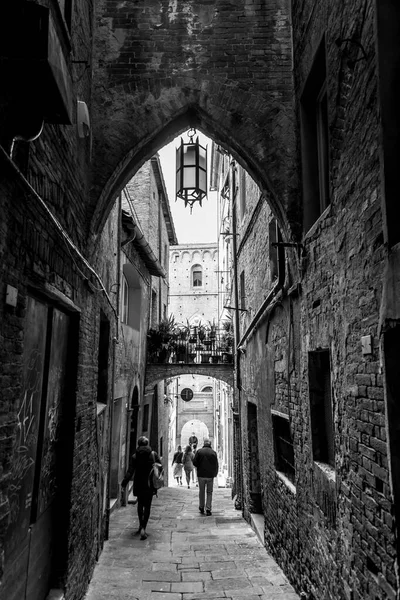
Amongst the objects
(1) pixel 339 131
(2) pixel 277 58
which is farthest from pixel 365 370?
(2) pixel 277 58

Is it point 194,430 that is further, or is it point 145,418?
point 194,430

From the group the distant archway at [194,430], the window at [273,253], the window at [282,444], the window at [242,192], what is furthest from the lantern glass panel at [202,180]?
the distant archway at [194,430]

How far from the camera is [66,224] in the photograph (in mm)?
4586

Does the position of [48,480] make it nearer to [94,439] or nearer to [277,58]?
[94,439]

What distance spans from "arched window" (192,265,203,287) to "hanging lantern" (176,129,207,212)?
2905cm

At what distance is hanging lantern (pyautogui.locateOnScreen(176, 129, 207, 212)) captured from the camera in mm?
8125

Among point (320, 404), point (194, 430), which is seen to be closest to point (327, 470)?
point (320, 404)

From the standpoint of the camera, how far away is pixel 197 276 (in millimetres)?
37688

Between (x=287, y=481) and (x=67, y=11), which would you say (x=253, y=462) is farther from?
(x=67, y=11)

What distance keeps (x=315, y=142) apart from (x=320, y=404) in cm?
299

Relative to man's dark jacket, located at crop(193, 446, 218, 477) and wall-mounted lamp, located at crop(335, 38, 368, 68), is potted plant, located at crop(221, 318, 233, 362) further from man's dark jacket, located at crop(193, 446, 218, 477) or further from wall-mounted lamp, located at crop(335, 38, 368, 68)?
wall-mounted lamp, located at crop(335, 38, 368, 68)

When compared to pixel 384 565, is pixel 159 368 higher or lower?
higher

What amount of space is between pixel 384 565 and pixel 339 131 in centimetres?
316

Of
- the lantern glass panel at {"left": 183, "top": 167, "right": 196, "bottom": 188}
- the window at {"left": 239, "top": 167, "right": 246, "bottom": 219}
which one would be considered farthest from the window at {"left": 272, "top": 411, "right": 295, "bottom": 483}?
the window at {"left": 239, "top": 167, "right": 246, "bottom": 219}
